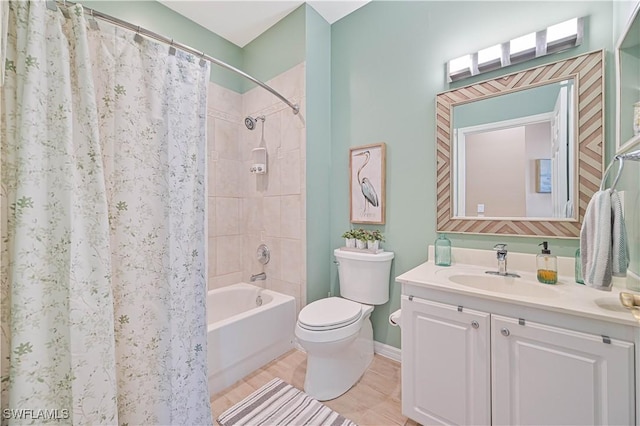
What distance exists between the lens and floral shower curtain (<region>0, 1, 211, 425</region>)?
33.2 inches

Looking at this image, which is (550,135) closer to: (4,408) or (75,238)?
(75,238)

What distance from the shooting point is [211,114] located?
2.31 metres

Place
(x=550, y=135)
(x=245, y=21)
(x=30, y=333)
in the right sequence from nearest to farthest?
(x=30, y=333), (x=550, y=135), (x=245, y=21)

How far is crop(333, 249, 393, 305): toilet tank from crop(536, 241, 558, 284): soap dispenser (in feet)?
2.70

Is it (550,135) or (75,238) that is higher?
(550,135)

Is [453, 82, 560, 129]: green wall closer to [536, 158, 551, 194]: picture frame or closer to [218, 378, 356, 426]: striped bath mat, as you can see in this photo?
[536, 158, 551, 194]: picture frame

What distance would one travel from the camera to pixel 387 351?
6.43 feet

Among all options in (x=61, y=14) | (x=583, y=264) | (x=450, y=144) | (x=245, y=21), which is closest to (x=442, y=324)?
(x=583, y=264)

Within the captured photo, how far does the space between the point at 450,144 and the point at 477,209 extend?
0.45 meters

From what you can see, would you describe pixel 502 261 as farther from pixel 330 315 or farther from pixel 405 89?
pixel 405 89

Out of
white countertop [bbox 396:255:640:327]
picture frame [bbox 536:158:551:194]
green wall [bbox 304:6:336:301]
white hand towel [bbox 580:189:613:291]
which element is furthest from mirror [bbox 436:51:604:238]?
green wall [bbox 304:6:336:301]

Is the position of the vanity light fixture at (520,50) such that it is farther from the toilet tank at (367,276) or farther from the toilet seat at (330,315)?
the toilet seat at (330,315)

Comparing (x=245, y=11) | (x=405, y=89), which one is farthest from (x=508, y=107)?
(x=245, y=11)

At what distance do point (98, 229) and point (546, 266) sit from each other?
199 cm
